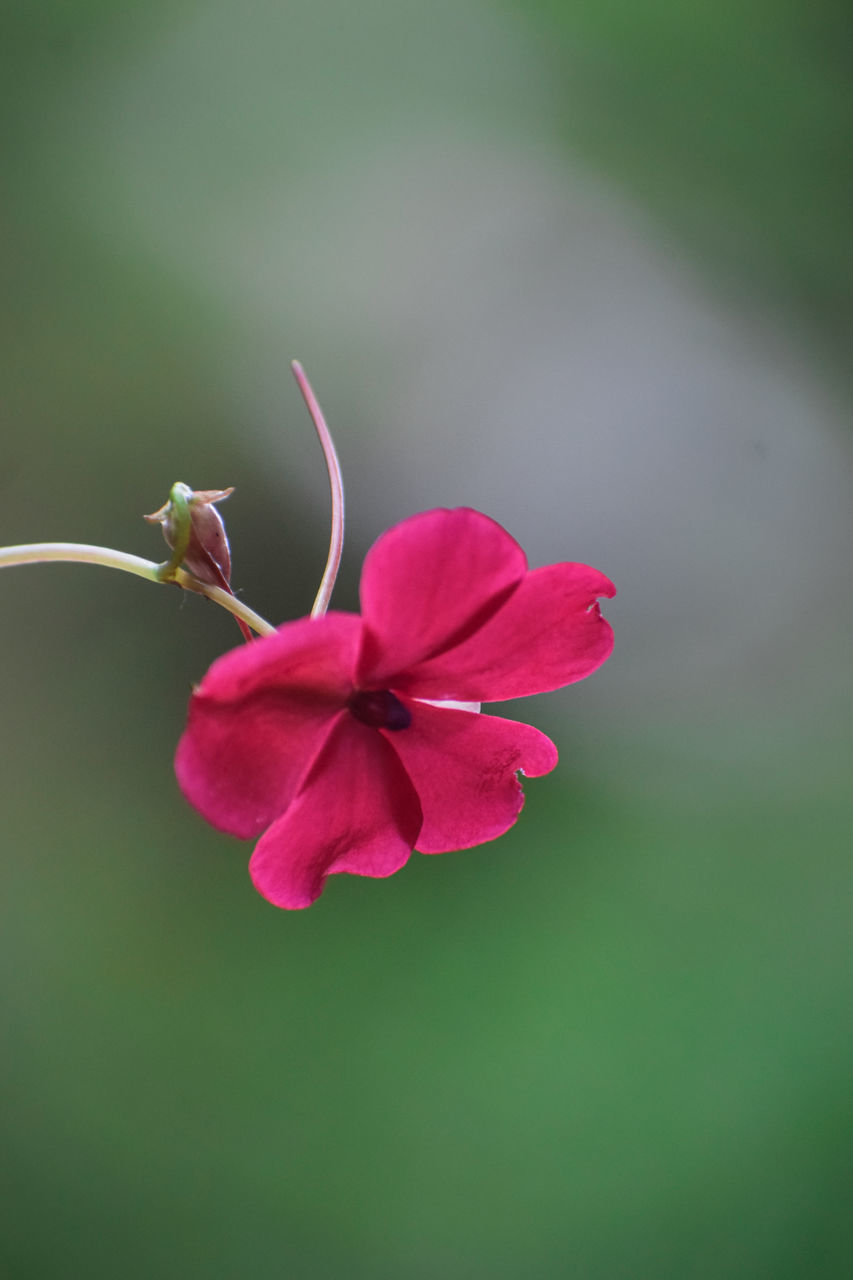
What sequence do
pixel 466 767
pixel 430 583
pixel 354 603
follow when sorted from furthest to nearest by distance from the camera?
pixel 354 603, pixel 466 767, pixel 430 583

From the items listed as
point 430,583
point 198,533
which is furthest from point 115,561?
point 430,583

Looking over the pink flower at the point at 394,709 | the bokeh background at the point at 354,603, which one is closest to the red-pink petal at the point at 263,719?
the pink flower at the point at 394,709

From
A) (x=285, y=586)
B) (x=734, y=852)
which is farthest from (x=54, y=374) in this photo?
(x=734, y=852)

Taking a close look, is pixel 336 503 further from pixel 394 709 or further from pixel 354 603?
pixel 354 603

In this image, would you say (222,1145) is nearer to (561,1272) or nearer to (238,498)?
(561,1272)

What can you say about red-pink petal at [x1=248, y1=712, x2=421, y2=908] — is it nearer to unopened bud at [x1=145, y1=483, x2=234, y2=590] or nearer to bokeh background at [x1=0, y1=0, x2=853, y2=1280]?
unopened bud at [x1=145, y1=483, x2=234, y2=590]
